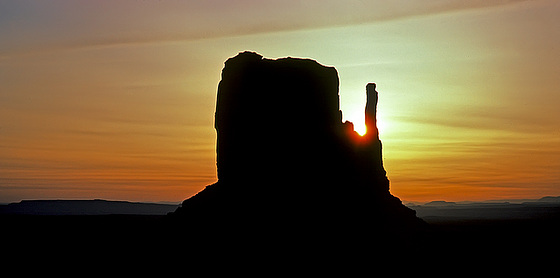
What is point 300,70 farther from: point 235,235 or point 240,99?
point 235,235

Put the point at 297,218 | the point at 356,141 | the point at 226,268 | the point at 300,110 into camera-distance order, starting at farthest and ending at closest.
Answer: the point at 356,141 → the point at 300,110 → the point at 297,218 → the point at 226,268

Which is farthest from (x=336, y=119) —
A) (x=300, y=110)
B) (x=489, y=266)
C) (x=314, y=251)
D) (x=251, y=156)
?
(x=489, y=266)

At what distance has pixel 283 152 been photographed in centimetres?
5284

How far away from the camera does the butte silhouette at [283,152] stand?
5144cm

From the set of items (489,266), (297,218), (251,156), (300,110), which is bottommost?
(489,266)

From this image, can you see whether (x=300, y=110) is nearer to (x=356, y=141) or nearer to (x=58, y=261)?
(x=356, y=141)

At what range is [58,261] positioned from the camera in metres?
62.4

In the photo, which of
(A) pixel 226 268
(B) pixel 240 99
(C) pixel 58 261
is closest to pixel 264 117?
(B) pixel 240 99

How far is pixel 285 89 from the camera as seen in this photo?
5322 centimetres

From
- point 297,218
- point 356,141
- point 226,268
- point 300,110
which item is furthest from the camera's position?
point 356,141

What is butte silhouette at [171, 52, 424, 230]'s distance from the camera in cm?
5144

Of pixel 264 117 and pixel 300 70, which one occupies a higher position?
pixel 300 70

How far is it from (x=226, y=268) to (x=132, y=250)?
10.5 m

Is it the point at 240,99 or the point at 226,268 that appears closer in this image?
the point at 226,268
